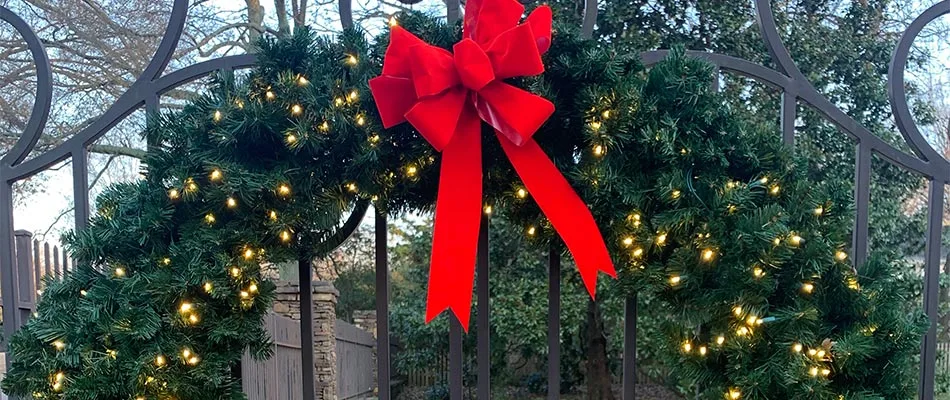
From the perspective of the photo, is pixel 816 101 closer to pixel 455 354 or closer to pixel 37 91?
pixel 455 354

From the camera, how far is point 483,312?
1.11 m

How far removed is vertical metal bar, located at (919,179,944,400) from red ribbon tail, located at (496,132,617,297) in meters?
0.69

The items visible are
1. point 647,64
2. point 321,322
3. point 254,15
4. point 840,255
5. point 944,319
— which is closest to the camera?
point 840,255

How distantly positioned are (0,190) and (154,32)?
217cm

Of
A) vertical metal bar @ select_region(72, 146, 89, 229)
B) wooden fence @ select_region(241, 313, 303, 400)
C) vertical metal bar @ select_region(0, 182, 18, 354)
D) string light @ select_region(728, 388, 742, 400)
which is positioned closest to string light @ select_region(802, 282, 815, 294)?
string light @ select_region(728, 388, 742, 400)

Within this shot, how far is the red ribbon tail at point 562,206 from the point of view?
2.90 feet

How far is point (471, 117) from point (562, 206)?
20 cm

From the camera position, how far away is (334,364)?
410cm

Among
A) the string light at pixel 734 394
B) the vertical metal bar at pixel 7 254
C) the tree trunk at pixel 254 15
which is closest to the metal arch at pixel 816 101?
the string light at pixel 734 394

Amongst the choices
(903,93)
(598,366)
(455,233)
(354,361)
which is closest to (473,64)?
(455,233)

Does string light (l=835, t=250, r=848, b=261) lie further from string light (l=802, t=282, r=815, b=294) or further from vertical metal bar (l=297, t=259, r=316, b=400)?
vertical metal bar (l=297, t=259, r=316, b=400)

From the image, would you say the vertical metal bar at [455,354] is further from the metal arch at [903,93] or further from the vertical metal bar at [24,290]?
the metal arch at [903,93]

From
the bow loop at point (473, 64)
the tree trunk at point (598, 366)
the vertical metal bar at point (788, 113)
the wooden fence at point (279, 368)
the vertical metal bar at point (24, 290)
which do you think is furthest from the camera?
the tree trunk at point (598, 366)

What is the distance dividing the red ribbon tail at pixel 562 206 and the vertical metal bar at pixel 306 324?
480mm
